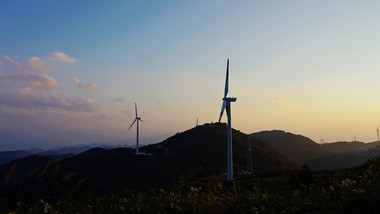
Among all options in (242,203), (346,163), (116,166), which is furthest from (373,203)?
(346,163)

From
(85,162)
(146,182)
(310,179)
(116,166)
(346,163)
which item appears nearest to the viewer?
(310,179)

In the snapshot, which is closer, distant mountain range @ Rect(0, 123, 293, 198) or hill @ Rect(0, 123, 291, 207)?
hill @ Rect(0, 123, 291, 207)

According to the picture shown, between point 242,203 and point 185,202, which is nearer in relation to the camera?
point 242,203

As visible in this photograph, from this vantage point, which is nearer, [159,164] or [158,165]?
[158,165]

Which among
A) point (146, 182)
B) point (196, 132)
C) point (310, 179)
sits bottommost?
point (146, 182)

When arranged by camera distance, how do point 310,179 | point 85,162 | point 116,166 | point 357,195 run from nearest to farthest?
point 357,195
point 310,179
point 116,166
point 85,162

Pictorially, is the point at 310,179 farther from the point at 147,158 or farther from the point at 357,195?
the point at 147,158

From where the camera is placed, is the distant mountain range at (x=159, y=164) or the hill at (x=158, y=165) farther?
the distant mountain range at (x=159, y=164)

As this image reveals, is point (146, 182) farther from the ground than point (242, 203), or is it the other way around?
point (242, 203)

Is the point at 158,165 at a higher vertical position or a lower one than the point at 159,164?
lower

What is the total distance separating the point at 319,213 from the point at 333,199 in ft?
4.89

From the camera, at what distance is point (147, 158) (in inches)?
5074

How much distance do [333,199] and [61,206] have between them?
7667 millimetres

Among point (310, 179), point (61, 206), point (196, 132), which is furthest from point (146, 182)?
point (196, 132)
